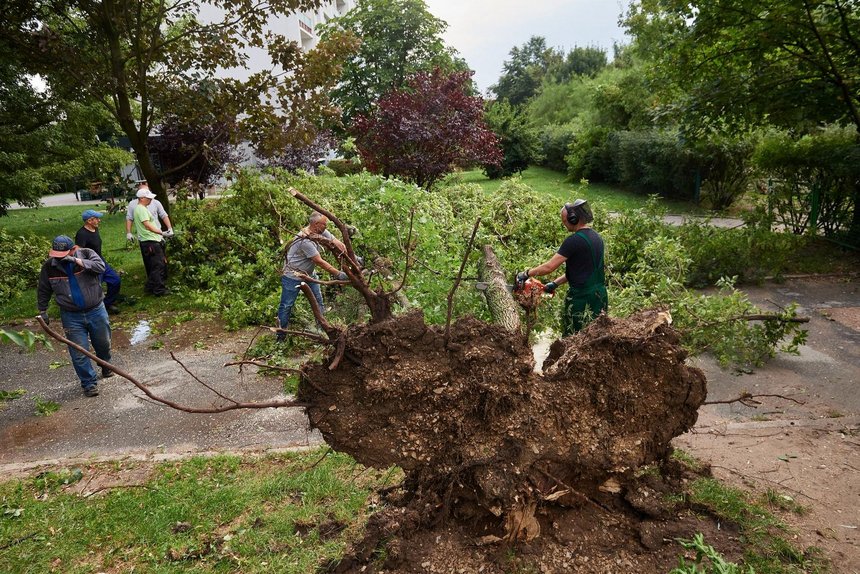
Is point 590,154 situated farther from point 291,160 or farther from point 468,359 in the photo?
point 468,359

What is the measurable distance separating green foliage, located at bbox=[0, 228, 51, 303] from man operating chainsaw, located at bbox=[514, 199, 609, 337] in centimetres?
945

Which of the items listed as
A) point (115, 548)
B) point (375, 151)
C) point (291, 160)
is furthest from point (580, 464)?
point (291, 160)

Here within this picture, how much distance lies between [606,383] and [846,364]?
472cm

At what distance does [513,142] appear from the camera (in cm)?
2681

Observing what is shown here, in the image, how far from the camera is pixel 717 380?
5.65 metres

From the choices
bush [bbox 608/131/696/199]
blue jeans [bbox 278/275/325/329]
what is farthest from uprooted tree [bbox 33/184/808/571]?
bush [bbox 608/131/696/199]

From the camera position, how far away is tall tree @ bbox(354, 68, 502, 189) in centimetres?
1284

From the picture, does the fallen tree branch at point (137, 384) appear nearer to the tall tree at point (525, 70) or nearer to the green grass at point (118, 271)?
the green grass at point (118, 271)

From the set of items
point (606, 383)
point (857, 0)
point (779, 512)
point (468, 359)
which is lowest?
point (779, 512)

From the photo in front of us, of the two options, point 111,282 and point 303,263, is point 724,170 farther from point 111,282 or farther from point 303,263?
point 111,282

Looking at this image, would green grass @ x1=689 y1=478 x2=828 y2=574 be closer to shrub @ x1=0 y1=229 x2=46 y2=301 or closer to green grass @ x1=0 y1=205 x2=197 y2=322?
green grass @ x1=0 y1=205 x2=197 y2=322

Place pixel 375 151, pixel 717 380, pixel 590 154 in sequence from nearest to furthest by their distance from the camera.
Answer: pixel 717 380 < pixel 375 151 < pixel 590 154

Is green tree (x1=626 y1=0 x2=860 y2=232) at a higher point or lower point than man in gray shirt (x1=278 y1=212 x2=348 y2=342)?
higher

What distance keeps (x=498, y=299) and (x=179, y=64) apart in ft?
26.3
